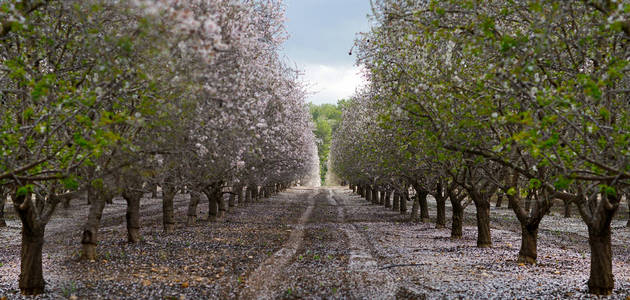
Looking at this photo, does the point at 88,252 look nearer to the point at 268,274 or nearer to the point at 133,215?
the point at 133,215

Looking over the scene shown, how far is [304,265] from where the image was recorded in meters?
18.1

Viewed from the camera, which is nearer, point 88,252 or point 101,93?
point 101,93

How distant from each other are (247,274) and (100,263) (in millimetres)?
5536

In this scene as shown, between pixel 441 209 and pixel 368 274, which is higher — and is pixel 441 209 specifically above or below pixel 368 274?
above

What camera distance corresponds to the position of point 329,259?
64.3 ft

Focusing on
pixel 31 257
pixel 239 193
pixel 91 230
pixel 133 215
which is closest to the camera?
pixel 31 257

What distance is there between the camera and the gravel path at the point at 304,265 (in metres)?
13.5

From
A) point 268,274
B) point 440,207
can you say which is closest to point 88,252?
point 268,274

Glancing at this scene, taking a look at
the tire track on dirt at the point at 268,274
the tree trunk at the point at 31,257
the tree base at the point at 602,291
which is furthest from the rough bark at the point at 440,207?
the tree trunk at the point at 31,257

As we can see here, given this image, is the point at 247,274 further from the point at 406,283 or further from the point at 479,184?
the point at 479,184

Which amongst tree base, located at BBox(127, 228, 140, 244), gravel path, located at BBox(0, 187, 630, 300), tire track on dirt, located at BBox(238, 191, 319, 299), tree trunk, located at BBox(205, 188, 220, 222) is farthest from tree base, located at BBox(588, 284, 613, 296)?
tree trunk, located at BBox(205, 188, 220, 222)

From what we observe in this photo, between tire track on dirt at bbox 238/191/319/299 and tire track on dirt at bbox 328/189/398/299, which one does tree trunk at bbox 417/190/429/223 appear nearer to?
tire track on dirt at bbox 328/189/398/299

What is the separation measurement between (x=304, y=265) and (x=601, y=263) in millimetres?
10005

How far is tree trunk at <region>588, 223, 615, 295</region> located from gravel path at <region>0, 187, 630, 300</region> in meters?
0.42
